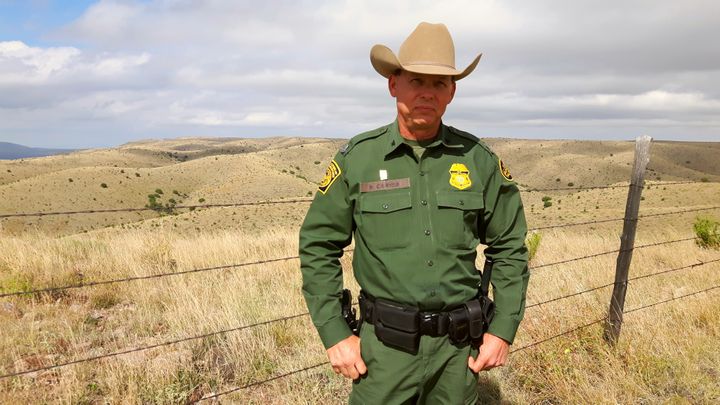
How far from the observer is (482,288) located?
217cm

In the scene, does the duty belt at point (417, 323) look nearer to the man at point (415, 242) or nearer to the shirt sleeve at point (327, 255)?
the man at point (415, 242)

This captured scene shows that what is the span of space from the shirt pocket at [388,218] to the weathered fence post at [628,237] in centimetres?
332

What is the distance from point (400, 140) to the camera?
202 centimetres

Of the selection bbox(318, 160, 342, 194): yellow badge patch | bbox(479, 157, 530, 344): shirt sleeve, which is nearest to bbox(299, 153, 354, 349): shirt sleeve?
bbox(318, 160, 342, 194): yellow badge patch

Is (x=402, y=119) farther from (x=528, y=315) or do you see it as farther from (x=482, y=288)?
(x=528, y=315)

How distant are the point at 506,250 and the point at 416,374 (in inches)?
27.0

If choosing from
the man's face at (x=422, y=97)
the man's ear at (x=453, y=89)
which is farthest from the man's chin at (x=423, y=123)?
the man's ear at (x=453, y=89)

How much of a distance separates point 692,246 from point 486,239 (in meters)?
10.3

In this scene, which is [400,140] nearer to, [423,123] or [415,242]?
[423,123]

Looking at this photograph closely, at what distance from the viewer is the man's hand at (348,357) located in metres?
2.01

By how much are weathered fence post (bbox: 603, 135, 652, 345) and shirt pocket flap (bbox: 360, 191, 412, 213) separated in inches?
131

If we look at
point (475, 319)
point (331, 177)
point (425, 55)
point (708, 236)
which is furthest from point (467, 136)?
point (708, 236)

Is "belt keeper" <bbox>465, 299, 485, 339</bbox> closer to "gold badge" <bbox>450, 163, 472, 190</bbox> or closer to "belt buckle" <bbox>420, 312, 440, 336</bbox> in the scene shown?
"belt buckle" <bbox>420, 312, 440, 336</bbox>

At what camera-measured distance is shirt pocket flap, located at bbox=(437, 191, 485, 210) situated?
1979mm
